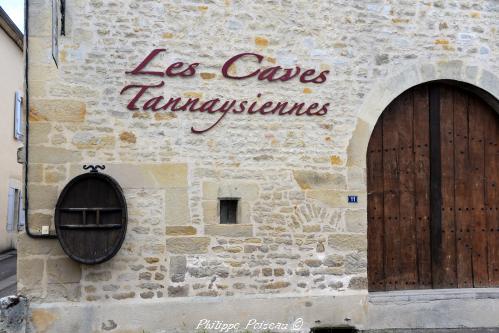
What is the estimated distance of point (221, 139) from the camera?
244 inches

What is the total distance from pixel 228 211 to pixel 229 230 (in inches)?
9.5

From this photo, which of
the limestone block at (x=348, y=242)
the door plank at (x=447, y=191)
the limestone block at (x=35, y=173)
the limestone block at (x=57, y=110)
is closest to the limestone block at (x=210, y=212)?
the limestone block at (x=348, y=242)

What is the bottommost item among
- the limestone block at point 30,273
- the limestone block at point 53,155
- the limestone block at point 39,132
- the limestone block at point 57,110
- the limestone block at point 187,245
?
the limestone block at point 30,273

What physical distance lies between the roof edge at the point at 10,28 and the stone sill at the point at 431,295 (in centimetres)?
1082

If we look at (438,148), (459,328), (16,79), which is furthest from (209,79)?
(16,79)

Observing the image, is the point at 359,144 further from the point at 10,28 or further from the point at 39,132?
the point at 10,28

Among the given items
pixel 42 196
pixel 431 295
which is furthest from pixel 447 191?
pixel 42 196

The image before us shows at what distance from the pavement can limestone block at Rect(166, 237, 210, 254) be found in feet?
12.1

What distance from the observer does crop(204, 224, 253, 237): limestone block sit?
6090 millimetres

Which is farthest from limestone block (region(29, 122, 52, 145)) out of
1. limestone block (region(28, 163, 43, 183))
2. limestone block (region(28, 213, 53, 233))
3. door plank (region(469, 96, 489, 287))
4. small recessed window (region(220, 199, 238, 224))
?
door plank (region(469, 96, 489, 287))

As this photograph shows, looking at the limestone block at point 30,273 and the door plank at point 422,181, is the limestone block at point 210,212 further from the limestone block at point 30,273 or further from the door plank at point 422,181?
the door plank at point 422,181

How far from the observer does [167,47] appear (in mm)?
6133

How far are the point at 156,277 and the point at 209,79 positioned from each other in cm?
225

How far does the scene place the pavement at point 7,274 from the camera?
8.65 m
